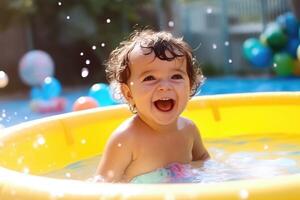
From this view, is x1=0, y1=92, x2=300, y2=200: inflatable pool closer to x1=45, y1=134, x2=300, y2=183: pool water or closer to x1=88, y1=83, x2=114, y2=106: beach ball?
x1=45, y1=134, x2=300, y2=183: pool water

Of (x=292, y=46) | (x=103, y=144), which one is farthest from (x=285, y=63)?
(x=103, y=144)

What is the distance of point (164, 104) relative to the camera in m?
2.04

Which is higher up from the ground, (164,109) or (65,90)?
(164,109)

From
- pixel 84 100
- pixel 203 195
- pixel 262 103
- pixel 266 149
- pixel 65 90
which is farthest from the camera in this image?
pixel 65 90

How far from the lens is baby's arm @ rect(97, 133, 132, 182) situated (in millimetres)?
1964

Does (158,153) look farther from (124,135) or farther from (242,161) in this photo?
(242,161)

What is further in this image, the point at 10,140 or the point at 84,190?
the point at 10,140

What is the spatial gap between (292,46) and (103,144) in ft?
15.4

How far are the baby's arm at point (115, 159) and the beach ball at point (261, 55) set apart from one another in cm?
538

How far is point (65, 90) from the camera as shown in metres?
7.88

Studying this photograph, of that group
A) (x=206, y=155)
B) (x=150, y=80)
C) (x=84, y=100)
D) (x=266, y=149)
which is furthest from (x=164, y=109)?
(x=84, y=100)

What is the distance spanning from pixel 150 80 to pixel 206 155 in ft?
1.45

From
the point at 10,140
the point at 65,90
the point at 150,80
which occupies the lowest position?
the point at 65,90

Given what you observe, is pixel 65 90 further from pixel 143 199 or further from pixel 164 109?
pixel 143 199
